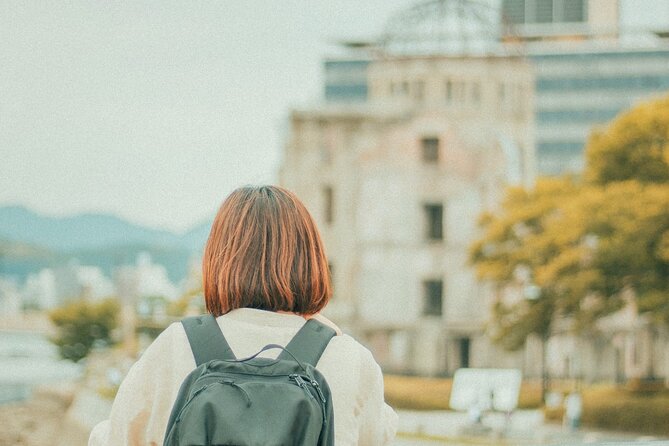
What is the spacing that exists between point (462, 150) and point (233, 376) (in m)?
24.7

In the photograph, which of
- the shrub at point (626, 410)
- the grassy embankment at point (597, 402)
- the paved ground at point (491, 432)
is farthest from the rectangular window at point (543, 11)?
the paved ground at point (491, 432)

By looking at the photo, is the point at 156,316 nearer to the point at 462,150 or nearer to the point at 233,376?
the point at 462,150

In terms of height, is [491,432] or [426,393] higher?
[426,393]

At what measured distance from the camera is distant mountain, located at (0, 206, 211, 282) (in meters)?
25.6

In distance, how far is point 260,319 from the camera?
189 cm

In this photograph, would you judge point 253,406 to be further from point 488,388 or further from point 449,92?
point 449,92

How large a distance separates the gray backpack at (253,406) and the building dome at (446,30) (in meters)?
25.0

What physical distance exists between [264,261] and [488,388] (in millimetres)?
24495

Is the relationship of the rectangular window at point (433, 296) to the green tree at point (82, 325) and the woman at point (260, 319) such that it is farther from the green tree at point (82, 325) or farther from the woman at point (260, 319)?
the woman at point (260, 319)

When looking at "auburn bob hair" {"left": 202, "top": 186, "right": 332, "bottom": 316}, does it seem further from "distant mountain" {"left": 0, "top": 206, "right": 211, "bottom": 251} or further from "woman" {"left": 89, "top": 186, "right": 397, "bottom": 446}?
"distant mountain" {"left": 0, "top": 206, "right": 211, "bottom": 251}

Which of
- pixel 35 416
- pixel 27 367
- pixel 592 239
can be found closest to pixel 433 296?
pixel 592 239

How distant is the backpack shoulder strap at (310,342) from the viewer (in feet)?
6.03

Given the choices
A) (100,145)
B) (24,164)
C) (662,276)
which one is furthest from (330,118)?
(662,276)

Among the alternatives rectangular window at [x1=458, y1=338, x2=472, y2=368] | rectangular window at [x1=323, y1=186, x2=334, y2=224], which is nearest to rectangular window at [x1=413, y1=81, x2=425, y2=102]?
rectangular window at [x1=323, y1=186, x2=334, y2=224]
